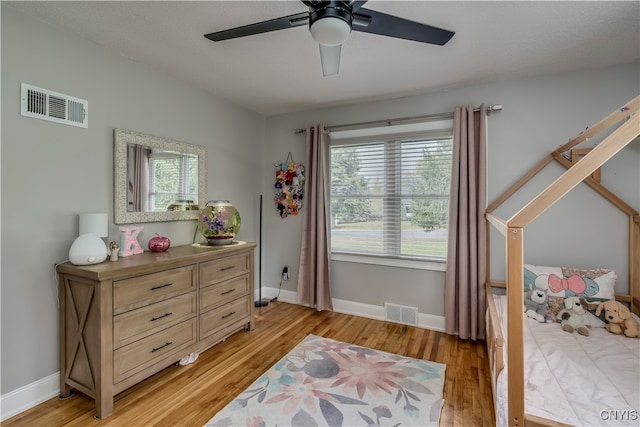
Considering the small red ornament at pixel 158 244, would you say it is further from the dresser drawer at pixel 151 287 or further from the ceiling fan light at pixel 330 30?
the ceiling fan light at pixel 330 30

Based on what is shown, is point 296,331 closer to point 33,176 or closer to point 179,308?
point 179,308

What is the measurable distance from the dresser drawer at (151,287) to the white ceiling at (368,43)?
1.63m

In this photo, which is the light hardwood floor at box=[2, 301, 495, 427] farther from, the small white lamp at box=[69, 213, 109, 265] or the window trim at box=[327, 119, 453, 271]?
the small white lamp at box=[69, 213, 109, 265]

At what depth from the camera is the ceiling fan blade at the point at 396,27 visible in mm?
1351

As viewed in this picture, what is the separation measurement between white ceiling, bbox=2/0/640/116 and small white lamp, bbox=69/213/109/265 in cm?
126

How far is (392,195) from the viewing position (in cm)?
322

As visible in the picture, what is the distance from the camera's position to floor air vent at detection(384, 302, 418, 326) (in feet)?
9.95

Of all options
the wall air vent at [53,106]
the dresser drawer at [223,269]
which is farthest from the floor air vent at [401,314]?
the wall air vent at [53,106]

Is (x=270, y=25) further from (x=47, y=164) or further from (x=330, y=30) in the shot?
(x=47, y=164)

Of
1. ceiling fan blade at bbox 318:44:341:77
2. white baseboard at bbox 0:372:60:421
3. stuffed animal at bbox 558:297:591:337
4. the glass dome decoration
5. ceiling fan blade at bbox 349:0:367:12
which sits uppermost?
ceiling fan blade at bbox 349:0:367:12

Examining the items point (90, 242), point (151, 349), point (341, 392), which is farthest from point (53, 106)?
point (341, 392)

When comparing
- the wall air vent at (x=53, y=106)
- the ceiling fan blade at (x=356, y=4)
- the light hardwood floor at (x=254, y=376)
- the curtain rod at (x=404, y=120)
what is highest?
the curtain rod at (x=404, y=120)

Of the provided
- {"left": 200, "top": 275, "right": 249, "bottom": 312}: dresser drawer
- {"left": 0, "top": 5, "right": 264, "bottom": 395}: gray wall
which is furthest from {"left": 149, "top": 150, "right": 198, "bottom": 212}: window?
{"left": 200, "top": 275, "right": 249, "bottom": 312}: dresser drawer

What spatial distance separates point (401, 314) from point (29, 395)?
2931 millimetres
